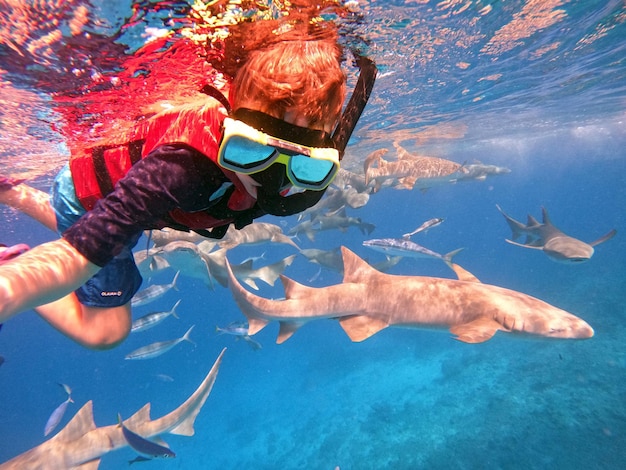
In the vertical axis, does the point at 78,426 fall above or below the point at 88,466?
above

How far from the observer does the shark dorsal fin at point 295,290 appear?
6.20m

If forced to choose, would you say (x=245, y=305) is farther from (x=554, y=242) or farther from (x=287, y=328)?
(x=554, y=242)

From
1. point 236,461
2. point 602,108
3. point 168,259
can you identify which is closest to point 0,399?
point 236,461

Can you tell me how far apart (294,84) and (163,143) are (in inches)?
41.3

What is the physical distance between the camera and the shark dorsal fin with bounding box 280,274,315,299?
620 cm

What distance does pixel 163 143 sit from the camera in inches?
100.0

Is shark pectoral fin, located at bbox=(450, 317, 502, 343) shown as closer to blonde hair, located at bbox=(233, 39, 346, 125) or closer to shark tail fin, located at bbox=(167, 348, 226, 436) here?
blonde hair, located at bbox=(233, 39, 346, 125)

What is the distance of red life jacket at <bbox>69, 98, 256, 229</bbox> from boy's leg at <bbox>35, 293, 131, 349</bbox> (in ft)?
3.85

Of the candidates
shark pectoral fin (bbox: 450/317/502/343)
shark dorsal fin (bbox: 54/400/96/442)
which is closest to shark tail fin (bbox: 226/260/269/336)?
shark pectoral fin (bbox: 450/317/502/343)

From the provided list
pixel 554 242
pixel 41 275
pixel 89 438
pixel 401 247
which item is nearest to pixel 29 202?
pixel 41 275

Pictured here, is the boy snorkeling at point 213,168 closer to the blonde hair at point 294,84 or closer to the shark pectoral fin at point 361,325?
the blonde hair at point 294,84

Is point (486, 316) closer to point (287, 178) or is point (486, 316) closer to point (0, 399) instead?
point (287, 178)

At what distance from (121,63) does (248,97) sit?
20.1ft

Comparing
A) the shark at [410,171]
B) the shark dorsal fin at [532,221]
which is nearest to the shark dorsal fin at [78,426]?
the shark at [410,171]
